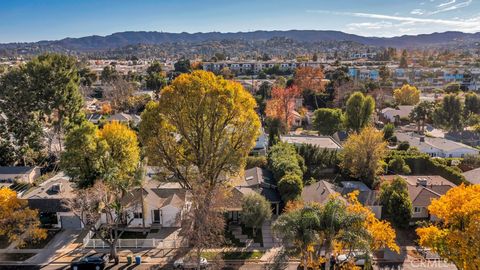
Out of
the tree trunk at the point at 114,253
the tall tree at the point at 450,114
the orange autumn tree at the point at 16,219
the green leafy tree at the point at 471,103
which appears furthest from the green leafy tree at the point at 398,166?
the orange autumn tree at the point at 16,219

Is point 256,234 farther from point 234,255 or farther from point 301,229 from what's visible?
point 301,229

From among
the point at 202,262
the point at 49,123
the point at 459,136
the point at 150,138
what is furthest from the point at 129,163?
the point at 459,136

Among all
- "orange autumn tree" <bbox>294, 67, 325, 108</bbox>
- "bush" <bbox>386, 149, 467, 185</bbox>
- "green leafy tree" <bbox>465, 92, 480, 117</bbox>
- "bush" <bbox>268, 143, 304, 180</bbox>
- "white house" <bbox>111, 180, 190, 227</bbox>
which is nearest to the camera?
"white house" <bbox>111, 180, 190, 227</bbox>

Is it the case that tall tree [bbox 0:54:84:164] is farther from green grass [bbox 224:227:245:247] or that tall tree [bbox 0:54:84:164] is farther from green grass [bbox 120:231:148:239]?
green grass [bbox 224:227:245:247]

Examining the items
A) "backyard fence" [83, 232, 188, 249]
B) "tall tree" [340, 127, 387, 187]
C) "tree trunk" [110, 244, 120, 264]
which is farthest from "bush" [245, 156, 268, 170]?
"tree trunk" [110, 244, 120, 264]

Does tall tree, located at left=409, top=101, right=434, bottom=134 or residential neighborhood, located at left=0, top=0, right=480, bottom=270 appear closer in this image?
residential neighborhood, located at left=0, top=0, right=480, bottom=270

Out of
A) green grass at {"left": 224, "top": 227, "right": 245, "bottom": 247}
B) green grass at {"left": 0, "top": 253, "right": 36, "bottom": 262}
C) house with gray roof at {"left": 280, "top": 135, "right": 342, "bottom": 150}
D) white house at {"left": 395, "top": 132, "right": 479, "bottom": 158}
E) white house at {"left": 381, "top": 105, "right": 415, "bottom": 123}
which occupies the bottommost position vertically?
green grass at {"left": 0, "top": 253, "right": 36, "bottom": 262}

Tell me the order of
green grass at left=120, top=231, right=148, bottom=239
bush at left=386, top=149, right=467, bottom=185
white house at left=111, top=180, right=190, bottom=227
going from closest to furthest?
green grass at left=120, top=231, right=148, bottom=239, white house at left=111, top=180, right=190, bottom=227, bush at left=386, top=149, right=467, bottom=185
